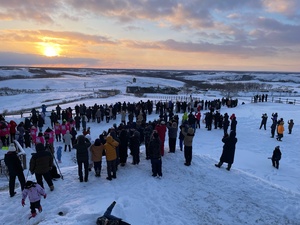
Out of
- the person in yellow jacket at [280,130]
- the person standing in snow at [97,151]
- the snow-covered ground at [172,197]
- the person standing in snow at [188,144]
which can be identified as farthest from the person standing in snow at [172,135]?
the person in yellow jacket at [280,130]

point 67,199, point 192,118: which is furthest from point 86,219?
point 192,118

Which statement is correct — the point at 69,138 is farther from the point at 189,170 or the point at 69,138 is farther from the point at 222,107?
the point at 222,107

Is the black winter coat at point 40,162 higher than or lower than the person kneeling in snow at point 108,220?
higher

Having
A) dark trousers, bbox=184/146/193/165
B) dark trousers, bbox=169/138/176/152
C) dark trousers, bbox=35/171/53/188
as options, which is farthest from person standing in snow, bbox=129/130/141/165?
dark trousers, bbox=35/171/53/188

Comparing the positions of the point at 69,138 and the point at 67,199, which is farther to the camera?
the point at 69,138

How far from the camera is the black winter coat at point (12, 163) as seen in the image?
698 centimetres

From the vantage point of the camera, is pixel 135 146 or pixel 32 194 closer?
pixel 32 194

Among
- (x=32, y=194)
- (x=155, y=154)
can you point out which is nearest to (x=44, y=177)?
(x=32, y=194)

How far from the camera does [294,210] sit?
7.47 meters

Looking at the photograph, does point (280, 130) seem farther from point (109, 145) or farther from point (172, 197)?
point (109, 145)

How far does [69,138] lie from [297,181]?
407 inches

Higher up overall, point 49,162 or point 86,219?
point 49,162

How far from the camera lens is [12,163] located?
7035 millimetres

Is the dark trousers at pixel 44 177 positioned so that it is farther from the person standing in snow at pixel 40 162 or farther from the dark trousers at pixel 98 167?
the dark trousers at pixel 98 167
